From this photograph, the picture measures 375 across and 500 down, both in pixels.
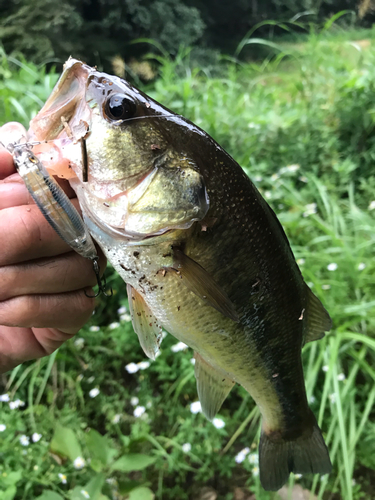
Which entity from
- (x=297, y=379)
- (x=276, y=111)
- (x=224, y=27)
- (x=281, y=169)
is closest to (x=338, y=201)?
(x=281, y=169)

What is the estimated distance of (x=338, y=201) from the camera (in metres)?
2.46

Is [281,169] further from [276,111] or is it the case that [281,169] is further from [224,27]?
[224,27]

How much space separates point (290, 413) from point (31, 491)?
1145 millimetres

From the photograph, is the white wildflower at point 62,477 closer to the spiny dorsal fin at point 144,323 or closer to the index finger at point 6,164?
the spiny dorsal fin at point 144,323

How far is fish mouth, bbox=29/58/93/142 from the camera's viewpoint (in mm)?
643

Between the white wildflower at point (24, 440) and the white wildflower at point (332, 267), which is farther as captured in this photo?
the white wildflower at point (332, 267)

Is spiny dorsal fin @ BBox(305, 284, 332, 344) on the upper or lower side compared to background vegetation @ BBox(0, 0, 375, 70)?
lower

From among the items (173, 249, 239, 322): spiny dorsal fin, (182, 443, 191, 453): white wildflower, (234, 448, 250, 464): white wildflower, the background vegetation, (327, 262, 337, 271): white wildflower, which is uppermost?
the background vegetation

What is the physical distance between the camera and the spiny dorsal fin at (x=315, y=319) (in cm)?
103

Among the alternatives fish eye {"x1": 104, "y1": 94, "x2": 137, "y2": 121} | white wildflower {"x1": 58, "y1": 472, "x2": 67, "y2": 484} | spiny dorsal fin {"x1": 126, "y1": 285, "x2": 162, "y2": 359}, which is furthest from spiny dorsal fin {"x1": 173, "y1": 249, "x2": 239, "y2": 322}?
white wildflower {"x1": 58, "y1": 472, "x2": 67, "y2": 484}

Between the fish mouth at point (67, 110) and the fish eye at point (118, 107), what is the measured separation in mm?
38

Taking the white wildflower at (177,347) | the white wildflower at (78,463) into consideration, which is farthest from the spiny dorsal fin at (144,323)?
the white wildflower at (177,347)

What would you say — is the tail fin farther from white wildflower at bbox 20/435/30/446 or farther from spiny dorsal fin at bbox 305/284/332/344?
white wildflower at bbox 20/435/30/446

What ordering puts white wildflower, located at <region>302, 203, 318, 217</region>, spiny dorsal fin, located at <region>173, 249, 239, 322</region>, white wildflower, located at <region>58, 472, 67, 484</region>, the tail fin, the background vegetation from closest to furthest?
spiny dorsal fin, located at <region>173, 249, 239, 322</region> → the tail fin → white wildflower, located at <region>58, 472, 67, 484</region> → white wildflower, located at <region>302, 203, 318, 217</region> → the background vegetation
